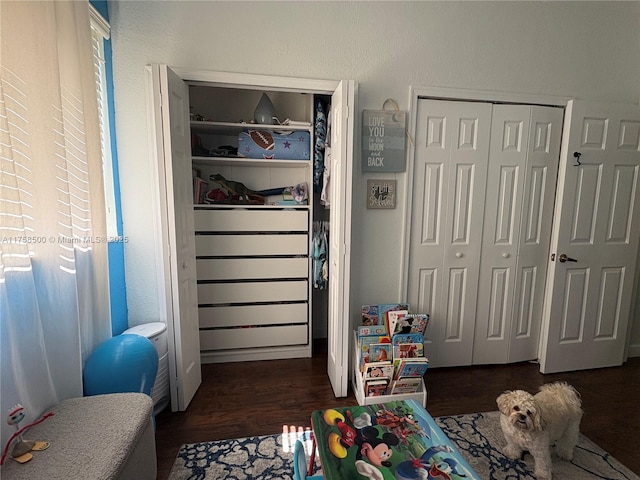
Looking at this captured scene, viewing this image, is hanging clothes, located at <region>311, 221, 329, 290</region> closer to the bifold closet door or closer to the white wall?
the white wall

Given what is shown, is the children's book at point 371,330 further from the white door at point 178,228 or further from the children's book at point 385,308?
the white door at point 178,228

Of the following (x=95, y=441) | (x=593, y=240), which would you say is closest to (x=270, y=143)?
(x=95, y=441)

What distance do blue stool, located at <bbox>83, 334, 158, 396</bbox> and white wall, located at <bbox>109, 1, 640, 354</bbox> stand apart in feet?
1.68

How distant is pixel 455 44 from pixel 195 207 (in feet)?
7.44

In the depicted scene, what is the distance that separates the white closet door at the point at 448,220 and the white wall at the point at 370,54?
178mm

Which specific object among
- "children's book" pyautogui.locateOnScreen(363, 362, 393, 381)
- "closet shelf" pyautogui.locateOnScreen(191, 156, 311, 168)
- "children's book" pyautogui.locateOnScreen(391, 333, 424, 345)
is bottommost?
"children's book" pyautogui.locateOnScreen(363, 362, 393, 381)

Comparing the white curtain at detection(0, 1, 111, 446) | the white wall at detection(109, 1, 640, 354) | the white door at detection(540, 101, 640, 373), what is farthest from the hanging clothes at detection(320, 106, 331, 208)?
the white door at detection(540, 101, 640, 373)

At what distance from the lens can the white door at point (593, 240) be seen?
2.27 meters

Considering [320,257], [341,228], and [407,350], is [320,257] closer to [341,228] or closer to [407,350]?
[341,228]

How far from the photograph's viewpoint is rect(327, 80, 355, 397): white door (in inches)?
73.3

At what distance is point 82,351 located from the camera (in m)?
1.49

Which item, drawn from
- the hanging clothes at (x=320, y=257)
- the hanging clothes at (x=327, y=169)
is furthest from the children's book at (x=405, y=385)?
the hanging clothes at (x=327, y=169)

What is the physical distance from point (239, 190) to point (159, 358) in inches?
55.7

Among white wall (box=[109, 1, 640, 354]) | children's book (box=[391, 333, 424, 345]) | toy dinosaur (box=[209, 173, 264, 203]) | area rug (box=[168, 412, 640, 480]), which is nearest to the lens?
area rug (box=[168, 412, 640, 480])
